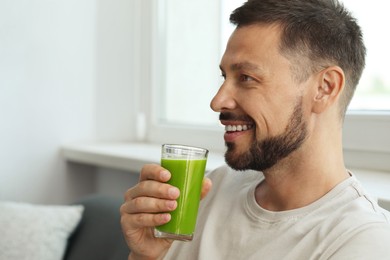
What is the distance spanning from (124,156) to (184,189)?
1.11 m

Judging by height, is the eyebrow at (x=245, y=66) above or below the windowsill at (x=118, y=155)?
above

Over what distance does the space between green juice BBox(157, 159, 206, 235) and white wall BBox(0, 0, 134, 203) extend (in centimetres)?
148

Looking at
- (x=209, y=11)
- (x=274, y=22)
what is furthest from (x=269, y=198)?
(x=209, y=11)

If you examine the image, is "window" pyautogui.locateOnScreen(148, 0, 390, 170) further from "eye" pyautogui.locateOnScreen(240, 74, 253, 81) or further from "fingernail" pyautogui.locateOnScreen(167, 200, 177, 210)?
"fingernail" pyautogui.locateOnScreen(167, 200, 177, 210)

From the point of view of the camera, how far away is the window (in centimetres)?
165

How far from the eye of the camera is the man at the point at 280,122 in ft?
3.61

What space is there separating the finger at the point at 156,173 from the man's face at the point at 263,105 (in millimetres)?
200

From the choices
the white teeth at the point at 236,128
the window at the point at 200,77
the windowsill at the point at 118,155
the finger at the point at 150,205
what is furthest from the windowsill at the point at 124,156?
the finger at the point at 150,205

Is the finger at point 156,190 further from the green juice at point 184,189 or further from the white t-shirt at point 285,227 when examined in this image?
the white t-shirt at point 285,227

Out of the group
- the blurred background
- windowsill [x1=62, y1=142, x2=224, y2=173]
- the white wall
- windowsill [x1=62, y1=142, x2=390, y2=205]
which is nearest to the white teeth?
windowsill [x1=62, y1=142, x2=390, y2=205]

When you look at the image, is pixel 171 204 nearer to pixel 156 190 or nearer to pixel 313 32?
pixel 156 190

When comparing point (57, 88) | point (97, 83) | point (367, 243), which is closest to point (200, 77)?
point (97, 83)

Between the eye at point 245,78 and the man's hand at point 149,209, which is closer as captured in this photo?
the man's hand at point 149,209

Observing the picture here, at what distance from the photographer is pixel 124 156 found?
2.10 metres
